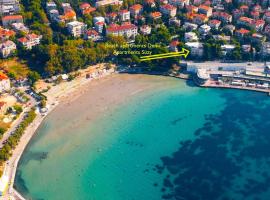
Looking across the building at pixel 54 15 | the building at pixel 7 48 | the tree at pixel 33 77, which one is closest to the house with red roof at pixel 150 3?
the building at pixel 54 15

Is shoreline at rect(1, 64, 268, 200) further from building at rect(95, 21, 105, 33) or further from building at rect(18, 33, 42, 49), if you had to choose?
building at rect(95, 21, 105, 33)

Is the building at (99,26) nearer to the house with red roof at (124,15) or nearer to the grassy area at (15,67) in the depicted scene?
the house with red roof at (124,15)

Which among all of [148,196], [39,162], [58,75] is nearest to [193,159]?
[148,196]

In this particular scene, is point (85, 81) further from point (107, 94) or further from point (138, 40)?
point (138, 40)

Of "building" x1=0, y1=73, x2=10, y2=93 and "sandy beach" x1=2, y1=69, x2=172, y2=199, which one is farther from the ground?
"building" x1=0, y1=73, x2=10, y2=93

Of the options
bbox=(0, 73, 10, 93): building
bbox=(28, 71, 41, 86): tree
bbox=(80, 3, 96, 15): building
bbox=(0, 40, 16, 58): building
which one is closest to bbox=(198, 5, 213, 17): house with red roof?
bbox=(80, 3, 96, 15): building

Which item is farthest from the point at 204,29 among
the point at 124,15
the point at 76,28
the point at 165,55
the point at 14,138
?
the point at 14,138
